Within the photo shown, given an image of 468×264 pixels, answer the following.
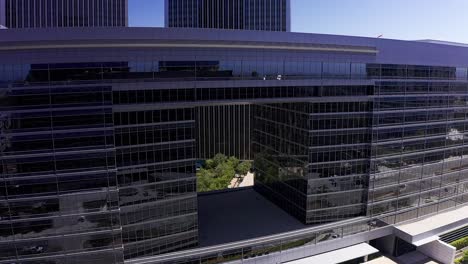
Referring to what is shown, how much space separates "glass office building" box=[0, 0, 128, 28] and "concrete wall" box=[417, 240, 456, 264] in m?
129

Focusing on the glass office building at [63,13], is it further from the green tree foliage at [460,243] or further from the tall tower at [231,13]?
the green tree foliage at [460,243]

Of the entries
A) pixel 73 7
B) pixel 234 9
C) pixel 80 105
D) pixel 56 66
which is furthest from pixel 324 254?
pixel 73 7

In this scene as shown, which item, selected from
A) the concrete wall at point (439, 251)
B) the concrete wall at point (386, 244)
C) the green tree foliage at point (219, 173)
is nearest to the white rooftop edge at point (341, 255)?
the concrete wall at point (386, 244)

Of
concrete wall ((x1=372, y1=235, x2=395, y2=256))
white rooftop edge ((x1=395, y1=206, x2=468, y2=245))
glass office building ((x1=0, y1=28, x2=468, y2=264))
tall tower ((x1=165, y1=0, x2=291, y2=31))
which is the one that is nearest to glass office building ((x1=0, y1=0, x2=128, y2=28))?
tall tower ((x1=165, y1=0, x2=291, y2=31))

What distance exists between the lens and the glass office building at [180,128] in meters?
33.8

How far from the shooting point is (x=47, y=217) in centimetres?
3481

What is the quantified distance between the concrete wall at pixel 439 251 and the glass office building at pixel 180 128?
5212mm

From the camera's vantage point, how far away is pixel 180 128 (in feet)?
128

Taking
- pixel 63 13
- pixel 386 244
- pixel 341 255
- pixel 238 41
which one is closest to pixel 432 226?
pixel 386 244

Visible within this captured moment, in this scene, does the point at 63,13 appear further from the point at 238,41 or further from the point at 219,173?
the point at 238,41

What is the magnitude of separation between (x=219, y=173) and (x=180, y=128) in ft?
136

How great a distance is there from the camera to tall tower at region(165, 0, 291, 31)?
418ft

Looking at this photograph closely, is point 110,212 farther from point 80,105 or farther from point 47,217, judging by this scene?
point 80,105

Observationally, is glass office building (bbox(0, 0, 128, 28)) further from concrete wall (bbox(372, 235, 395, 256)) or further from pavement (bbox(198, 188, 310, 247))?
concrete wall (bbox(372, 235, 395, 256))
